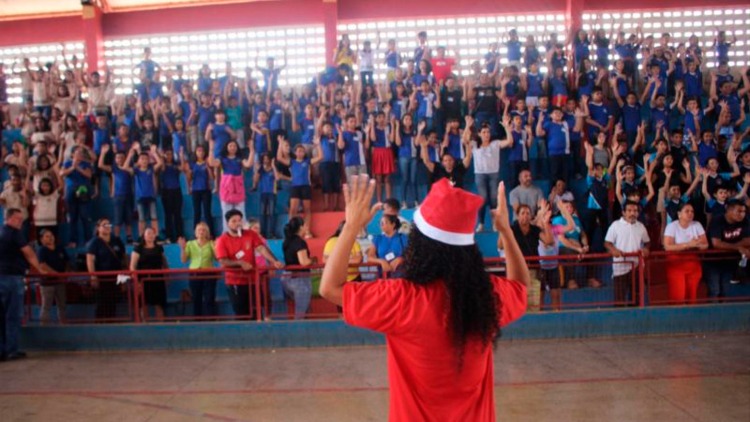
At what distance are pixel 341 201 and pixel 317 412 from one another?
6913mm

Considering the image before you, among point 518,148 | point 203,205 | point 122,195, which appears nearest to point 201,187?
point 203,205

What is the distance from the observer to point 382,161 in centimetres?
1214

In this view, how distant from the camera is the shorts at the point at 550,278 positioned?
8484 mm

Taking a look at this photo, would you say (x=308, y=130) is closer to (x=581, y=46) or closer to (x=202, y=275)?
(x=202, y=275)

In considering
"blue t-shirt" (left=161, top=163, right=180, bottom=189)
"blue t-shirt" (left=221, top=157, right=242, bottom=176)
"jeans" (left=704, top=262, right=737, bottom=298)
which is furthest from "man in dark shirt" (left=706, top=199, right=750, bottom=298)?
"blue t-shirt" (left=161, top=163, right=180, bottom=189)

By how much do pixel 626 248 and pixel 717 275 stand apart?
4.13ft

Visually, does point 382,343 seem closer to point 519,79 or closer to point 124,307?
point 124,307

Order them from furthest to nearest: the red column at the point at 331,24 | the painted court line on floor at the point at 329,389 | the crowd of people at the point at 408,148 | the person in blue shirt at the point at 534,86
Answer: the red column at the point at 331,24 < the person in blue shirt at the point at 534,86 < the crowd of people at the point at 408,148 < the painted court line on floor at the point at 329,389

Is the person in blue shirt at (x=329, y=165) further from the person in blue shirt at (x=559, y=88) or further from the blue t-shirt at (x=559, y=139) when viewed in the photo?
the person in blue shirt at (x=559, y=88)

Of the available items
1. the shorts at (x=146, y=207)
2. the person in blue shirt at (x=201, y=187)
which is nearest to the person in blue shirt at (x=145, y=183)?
the shorts at (x=146, y=207)

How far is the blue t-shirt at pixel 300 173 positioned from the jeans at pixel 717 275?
253 inches

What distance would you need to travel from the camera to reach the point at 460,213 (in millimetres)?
2297

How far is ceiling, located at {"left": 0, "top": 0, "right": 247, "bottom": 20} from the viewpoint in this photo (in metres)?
17.2

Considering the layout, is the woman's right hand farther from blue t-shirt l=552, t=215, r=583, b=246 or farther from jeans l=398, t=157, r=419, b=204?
jeans l=398, t=157, r=419, b=204
